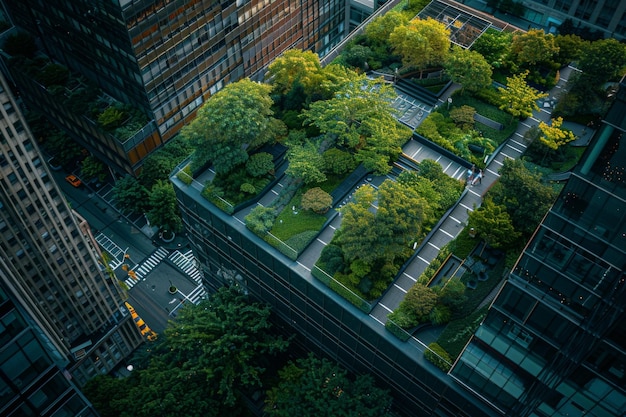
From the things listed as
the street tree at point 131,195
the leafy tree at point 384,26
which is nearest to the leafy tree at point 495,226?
the leafy tree at point 384,26

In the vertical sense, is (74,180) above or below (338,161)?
below

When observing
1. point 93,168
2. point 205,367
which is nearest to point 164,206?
point 93,168

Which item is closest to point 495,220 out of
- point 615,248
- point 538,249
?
point 538,249

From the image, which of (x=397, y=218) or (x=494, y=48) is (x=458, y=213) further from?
(x=494, y=48)

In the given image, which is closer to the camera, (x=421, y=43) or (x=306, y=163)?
(x=306, y=163)

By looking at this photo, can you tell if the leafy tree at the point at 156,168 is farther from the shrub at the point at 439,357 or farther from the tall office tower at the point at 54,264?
the shrub at the point at 439,357

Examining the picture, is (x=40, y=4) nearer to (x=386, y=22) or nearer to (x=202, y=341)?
(x=386, y=22)

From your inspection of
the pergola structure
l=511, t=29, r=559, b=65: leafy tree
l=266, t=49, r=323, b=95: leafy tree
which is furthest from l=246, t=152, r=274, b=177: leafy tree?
l=511, t=29, r=559, b=65: leafy tree
